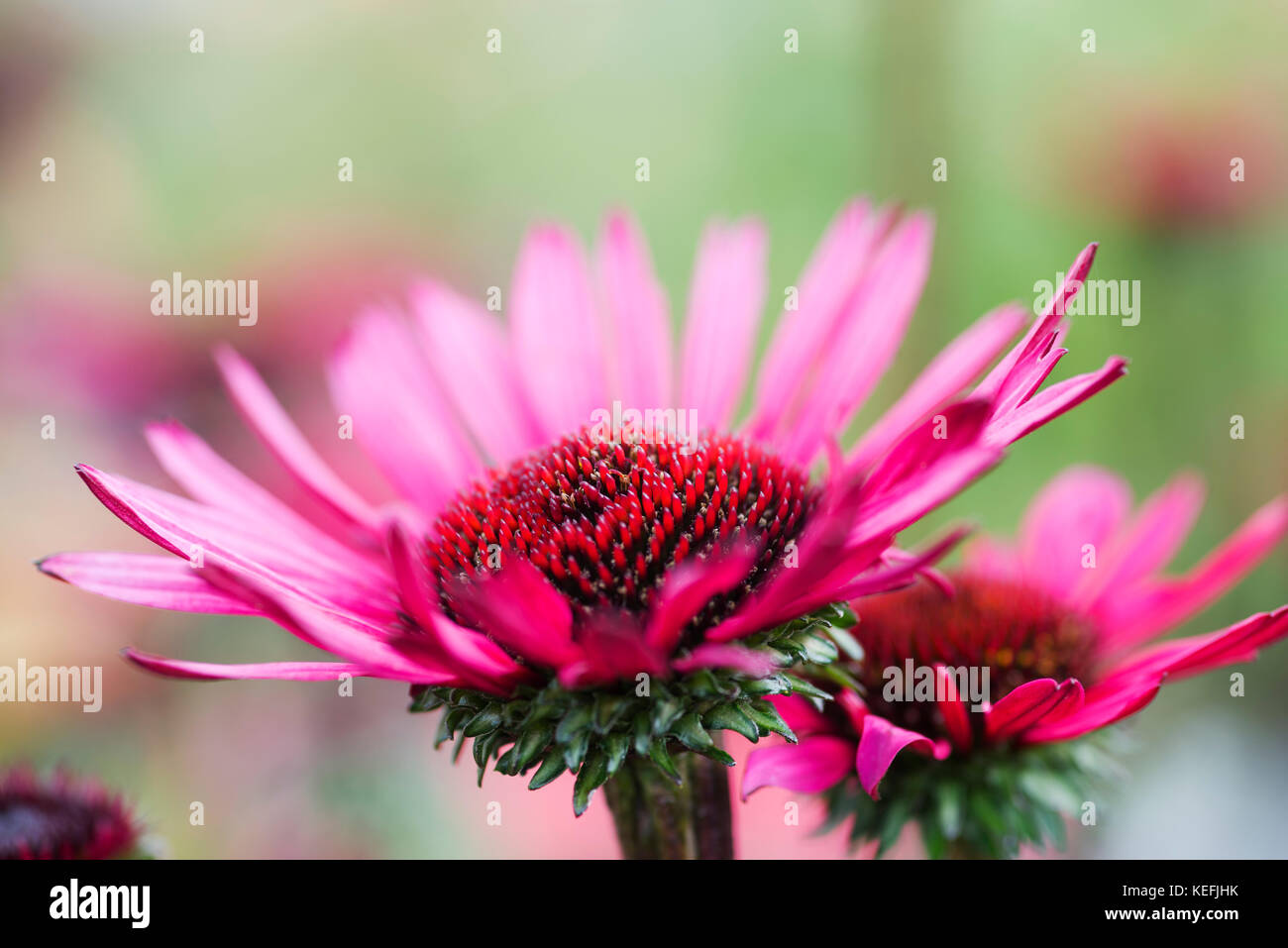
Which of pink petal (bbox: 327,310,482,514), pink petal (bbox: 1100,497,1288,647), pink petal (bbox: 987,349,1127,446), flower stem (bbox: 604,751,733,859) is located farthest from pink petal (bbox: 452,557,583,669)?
pink petal (bbox: 1100,497,1288,647)

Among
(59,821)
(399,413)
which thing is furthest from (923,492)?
(59,821)

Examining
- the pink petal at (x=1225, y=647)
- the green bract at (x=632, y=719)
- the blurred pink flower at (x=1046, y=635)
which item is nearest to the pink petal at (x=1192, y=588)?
the blurred pink flower at (x=1046, y=635)

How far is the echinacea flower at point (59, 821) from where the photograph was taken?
0.78 meters

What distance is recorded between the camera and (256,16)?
10.7 feet

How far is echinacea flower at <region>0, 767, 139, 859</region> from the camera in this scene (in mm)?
781

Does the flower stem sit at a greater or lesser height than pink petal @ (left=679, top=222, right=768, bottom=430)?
lesser

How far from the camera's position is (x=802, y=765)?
0.64 m

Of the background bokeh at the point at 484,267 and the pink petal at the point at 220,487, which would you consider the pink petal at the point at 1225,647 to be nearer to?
the background bokeh at the point at 484,267

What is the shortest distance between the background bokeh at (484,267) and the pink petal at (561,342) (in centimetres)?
43

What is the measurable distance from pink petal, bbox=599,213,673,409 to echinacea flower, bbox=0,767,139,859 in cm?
56

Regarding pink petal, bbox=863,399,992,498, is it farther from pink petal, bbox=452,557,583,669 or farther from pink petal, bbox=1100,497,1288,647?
pink petal, bbox=1100,497,1288,647
